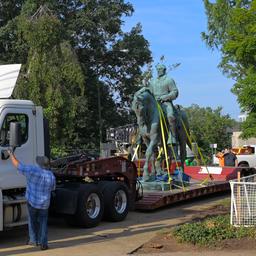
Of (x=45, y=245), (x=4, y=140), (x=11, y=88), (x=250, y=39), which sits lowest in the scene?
(x=45, y=245)

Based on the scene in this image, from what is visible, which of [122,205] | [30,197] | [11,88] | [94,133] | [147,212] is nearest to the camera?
[30,197]

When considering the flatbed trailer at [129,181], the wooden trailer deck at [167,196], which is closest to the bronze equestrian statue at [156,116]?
the flatbed trailer at [129,181]

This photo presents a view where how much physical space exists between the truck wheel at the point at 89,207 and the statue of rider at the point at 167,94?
A: 468 cm

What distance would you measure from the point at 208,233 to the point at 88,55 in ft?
135

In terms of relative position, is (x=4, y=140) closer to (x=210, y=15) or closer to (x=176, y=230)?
(x=176, y=230)

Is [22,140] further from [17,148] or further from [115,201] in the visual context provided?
[115,201]

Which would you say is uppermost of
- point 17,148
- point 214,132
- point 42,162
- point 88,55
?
point 88,55

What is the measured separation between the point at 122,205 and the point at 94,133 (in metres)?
35.4

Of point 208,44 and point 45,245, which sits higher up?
point 208,44

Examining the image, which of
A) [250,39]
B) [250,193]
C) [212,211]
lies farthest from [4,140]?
[250,39]

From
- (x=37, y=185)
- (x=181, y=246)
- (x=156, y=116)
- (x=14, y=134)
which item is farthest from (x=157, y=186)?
(x=14, y=134)

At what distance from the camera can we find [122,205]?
1236cm

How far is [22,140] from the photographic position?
9.71 metres

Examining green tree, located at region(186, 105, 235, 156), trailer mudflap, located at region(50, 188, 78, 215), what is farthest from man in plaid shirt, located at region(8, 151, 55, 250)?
green tree, located at region(186, 105, 235, 156)
